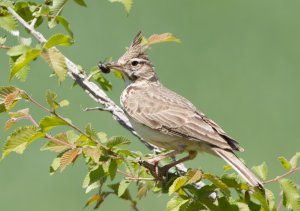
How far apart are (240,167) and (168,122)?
819 mm

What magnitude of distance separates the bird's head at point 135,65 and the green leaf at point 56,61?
1.15m

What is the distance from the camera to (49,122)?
2.80 metres

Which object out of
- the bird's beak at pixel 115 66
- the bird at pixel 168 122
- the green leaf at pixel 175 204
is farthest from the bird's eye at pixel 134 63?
the green leaf at pixel 175 204

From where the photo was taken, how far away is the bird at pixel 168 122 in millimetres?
3631

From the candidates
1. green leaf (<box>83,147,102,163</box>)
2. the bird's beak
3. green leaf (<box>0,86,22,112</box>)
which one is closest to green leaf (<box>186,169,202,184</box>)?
green leaf (<box>83,147,102,163</box>)

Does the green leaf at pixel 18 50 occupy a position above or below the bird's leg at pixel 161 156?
above

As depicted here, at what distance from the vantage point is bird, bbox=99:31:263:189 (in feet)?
11.9

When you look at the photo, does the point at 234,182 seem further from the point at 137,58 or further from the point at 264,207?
the point at 137,58

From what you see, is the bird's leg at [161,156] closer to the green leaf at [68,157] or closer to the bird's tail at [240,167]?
the bird's tail at [240,167]

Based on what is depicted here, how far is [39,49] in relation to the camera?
8.99 ft

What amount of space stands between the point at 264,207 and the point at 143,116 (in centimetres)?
135

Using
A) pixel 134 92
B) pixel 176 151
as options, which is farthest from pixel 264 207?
pixel 134 92

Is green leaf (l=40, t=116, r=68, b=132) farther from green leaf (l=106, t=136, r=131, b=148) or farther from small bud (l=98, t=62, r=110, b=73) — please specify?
small bud (l=98, t=62, r=110, b=73)

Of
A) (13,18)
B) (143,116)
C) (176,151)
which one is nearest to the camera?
(13,18)
